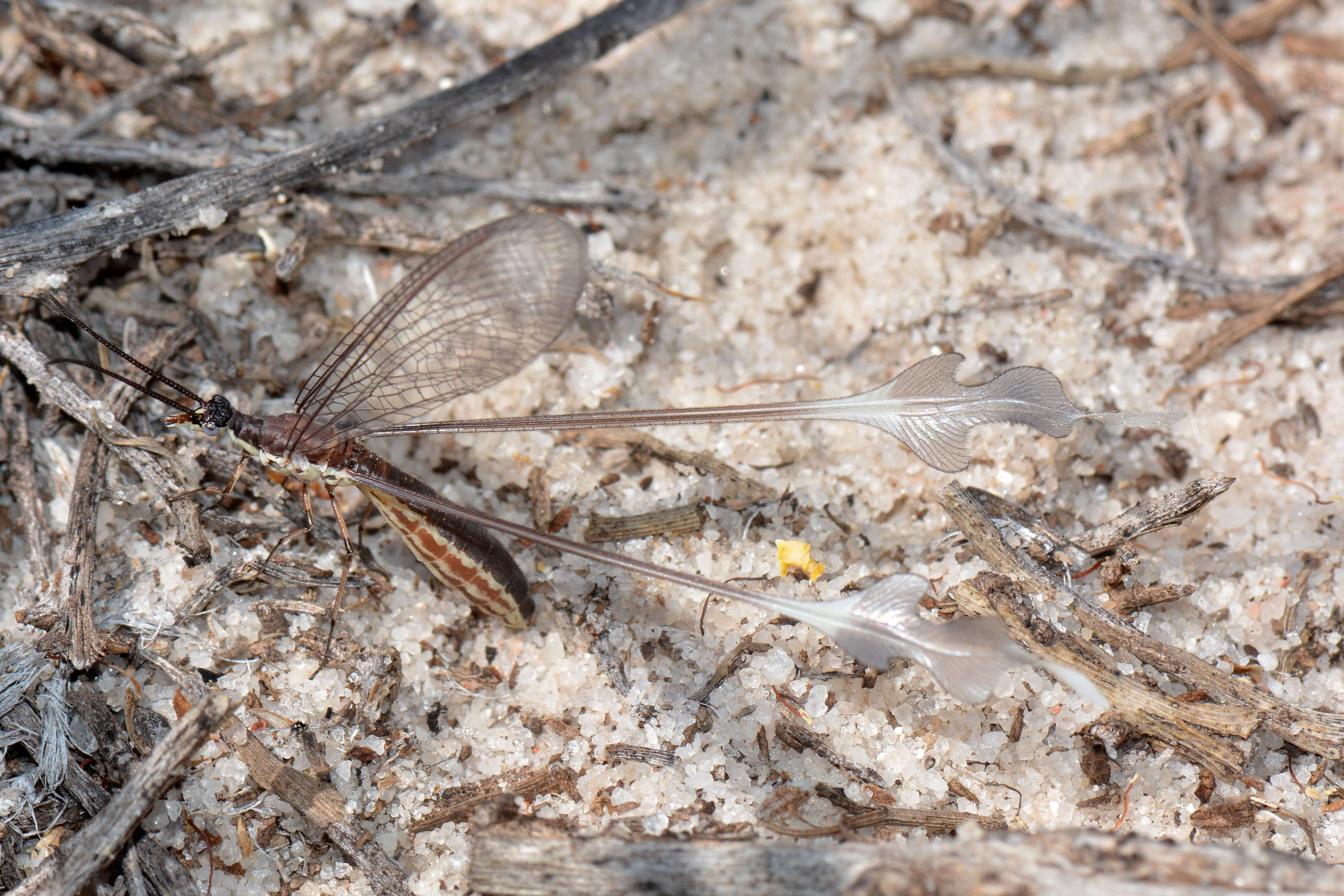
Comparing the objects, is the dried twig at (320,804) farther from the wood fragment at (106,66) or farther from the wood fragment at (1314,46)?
the wood fragment at (1314,46)

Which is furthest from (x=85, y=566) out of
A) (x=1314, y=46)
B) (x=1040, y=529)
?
(x=1314, y=46)

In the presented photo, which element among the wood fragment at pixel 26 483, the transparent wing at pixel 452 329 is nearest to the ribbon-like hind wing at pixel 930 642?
the transparent wing at pixel 452 329

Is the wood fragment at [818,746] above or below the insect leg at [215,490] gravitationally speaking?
below

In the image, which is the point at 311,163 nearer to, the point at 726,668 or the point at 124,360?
the point at 124,360

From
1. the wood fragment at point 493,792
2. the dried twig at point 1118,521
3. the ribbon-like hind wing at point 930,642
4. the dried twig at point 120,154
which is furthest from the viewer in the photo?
the dried twig at point 120,154

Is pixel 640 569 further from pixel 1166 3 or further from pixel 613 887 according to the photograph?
pixel 1166 3

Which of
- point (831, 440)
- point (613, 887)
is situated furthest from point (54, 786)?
point (831, 440)
